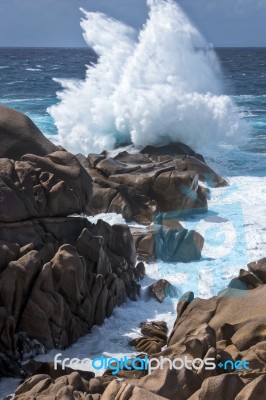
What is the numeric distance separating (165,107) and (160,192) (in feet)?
28.5

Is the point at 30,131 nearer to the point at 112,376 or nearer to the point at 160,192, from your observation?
the point at 160,192

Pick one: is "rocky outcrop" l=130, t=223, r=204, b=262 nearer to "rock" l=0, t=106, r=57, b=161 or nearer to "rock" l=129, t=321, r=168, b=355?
"rock" l=0, t=106, r=57, b=161

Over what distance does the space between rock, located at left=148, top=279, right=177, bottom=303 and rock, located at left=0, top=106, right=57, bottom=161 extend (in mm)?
3566

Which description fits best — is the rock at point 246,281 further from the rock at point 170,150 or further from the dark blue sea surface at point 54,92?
the dark blue sea surface at point 54,92

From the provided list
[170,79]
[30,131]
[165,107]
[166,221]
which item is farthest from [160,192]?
[170,79]

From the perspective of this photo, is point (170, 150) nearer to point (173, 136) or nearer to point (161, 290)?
point (173, 136)

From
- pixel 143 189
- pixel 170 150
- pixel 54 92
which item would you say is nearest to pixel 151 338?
pixel 143 189

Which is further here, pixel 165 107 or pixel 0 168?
pixel 165 107

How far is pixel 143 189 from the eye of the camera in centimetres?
1783

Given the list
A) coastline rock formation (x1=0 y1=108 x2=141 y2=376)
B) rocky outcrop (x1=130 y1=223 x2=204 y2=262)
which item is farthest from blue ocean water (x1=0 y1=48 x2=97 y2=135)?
coastline rock formation (x1=0 y1=108 x2=141 y2=376)

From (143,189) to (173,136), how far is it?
296 inches

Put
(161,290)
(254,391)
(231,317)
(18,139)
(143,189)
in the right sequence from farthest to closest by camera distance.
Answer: (143,189)
(18,139)
(161,290)
(231,317)
(254,391)

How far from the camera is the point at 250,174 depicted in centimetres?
2323

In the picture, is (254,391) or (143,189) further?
(143,189)
